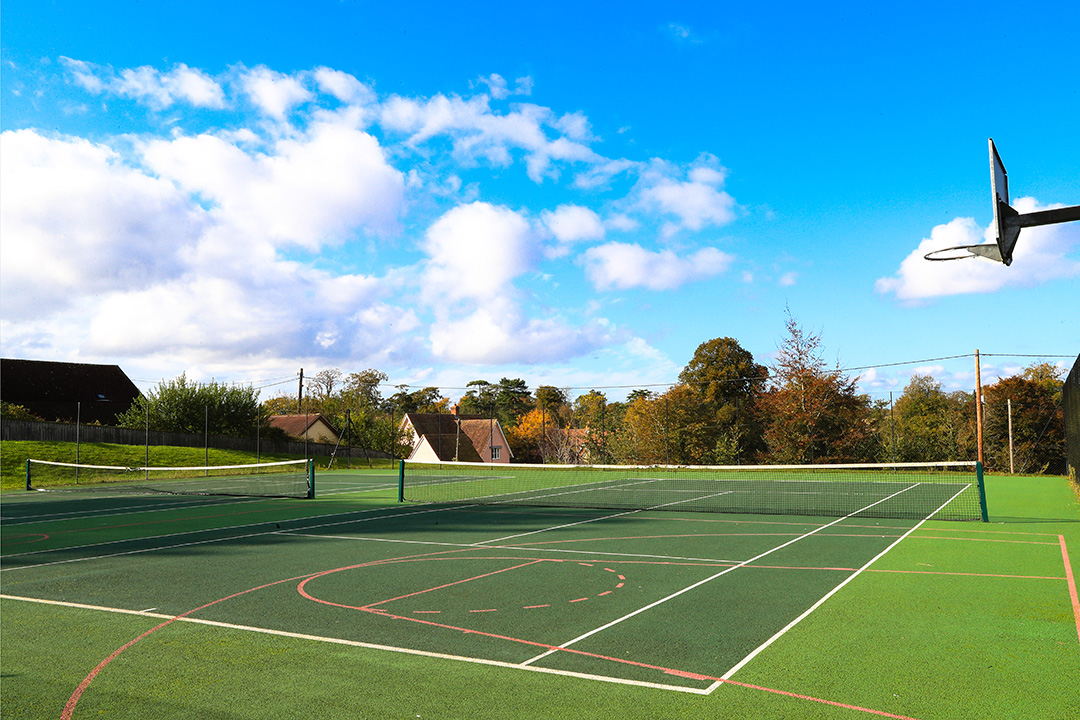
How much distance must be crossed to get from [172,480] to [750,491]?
1000 inches

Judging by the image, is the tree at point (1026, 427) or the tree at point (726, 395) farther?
the tree at point (726, 395)

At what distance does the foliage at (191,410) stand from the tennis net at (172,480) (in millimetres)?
11571

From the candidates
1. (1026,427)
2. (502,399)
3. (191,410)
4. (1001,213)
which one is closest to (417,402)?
(502,399)

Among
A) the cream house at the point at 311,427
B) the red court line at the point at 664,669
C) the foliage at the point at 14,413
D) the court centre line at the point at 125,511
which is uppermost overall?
the foliage at the point at 14,413

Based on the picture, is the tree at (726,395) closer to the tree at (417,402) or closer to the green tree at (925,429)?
the green tree at (925,429)

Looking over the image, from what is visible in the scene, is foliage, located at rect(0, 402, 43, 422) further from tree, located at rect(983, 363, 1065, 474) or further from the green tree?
tree, located at rect(983, 363, 1065, 474)

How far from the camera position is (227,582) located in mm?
9977

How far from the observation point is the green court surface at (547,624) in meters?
5.52

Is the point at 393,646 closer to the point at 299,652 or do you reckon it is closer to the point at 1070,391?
the point at 299,652

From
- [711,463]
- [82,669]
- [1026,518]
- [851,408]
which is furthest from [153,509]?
[851,408]

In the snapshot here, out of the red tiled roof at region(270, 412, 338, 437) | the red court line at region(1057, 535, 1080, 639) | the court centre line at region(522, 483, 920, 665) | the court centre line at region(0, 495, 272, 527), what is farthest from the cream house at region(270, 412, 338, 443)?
the red court line at region(1057, 535, 1080, 639)

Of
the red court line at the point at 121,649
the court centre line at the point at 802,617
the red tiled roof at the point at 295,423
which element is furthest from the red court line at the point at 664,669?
the red tiled roof at the point at 295,423

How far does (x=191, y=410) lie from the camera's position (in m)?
50.3

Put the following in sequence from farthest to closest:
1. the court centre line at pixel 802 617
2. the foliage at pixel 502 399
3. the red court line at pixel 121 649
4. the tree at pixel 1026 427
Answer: the foliage at pixel 502 399 → the tree at pixel 1026 427 → the court centre line at pixel 802 617 → the red court line at pixel 121 649
